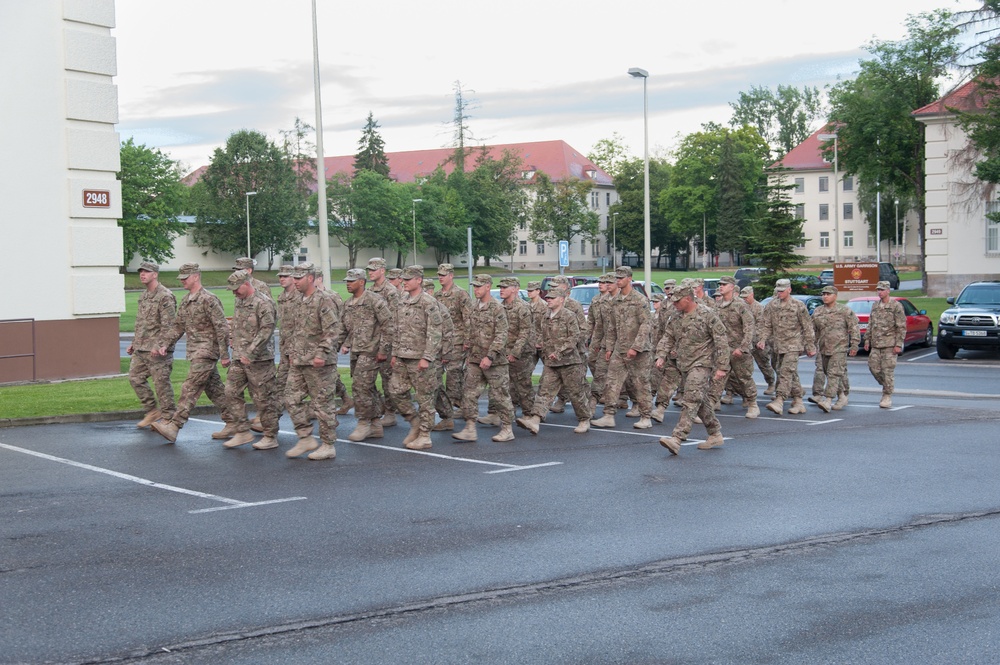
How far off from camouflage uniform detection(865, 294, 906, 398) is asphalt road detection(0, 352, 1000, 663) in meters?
4.21

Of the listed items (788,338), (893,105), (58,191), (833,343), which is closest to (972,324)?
(833,343)

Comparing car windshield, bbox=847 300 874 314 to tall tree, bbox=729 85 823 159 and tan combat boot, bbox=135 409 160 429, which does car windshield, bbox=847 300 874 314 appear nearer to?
tan combat boot, bbox=135 409 160 429

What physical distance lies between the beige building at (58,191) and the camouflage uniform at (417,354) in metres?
8.73

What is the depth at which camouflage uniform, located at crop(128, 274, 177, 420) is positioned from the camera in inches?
530

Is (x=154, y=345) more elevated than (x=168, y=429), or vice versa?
(x=154, y=345)

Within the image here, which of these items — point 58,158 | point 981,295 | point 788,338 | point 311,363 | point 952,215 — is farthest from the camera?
point 952,215

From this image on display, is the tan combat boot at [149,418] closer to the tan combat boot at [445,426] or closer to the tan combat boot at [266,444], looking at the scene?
the tan combat boot at [266,444]

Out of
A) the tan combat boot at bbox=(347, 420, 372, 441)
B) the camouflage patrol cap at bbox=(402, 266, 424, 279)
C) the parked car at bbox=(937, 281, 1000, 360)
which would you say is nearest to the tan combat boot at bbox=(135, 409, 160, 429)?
the tan combat boot at bbox=(347, 420, 372, 441)

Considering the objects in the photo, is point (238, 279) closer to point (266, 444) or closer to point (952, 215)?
point (266, 444)

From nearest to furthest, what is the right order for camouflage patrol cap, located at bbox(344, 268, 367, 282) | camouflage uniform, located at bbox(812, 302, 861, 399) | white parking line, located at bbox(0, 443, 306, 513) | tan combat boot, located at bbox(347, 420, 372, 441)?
white parking line, located at bbox(0, 443, 306, 513)
tan combat boot, located at bbox(347, 420, 372, 441)
camouflage patrol cap, located at bbox(344, 268, 367, 282)
camouflage uniform, located at bbox(812, 302, 861, 399)

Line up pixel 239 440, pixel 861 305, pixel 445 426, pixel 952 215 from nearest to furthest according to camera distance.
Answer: pixel 239 440 < pixel 445 426 < pixel 861 305 < pixel 952 215

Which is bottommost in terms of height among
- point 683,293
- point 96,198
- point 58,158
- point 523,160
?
point 683,293

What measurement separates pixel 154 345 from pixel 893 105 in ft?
149

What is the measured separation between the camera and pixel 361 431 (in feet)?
44.0
